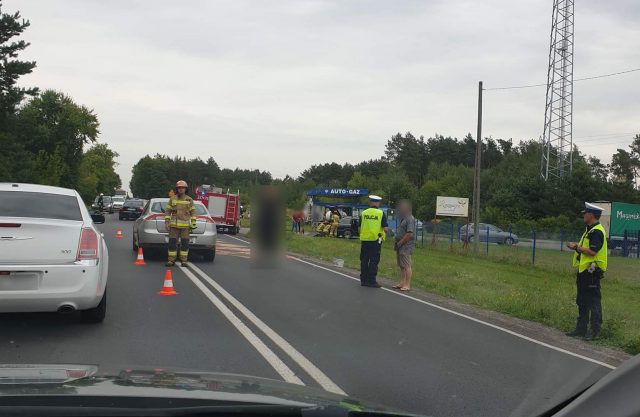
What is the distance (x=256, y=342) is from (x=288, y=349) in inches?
16.9

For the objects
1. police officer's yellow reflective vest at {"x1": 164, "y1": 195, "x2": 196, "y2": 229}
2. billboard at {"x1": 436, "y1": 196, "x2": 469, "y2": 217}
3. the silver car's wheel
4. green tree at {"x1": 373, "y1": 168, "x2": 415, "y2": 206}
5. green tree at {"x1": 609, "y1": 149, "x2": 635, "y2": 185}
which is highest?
green tree at {"x1": 609, "y1": 149, "x2": 635, "y2": 185}

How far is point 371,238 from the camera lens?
12.9 meters

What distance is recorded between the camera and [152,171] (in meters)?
103

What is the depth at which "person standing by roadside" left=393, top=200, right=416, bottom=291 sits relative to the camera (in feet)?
41.7

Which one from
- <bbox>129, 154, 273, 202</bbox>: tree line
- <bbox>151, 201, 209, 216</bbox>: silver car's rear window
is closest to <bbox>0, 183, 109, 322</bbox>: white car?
→ <bbox>151, 201, 209, 216</bbox>: silver car's rear window

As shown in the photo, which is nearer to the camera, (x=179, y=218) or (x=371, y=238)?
(x=371, y=238)

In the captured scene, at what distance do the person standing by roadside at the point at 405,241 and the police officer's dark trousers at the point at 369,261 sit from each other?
0.42 meters

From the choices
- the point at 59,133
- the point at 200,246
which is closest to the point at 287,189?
the point at 200,246

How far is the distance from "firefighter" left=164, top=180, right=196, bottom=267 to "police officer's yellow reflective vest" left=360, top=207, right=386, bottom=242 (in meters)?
3.78

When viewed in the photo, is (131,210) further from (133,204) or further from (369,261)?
(369,261)

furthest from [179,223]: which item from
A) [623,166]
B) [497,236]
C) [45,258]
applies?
[623,166]

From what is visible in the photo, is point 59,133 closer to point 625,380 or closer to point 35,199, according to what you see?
point 35,199

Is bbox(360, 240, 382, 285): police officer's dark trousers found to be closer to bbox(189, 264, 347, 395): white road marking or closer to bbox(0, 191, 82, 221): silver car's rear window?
bbox(189, 264, 347, 395): white road marking

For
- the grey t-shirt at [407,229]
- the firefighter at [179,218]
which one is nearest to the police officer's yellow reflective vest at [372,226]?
the grey t-shirt at [407,229]
